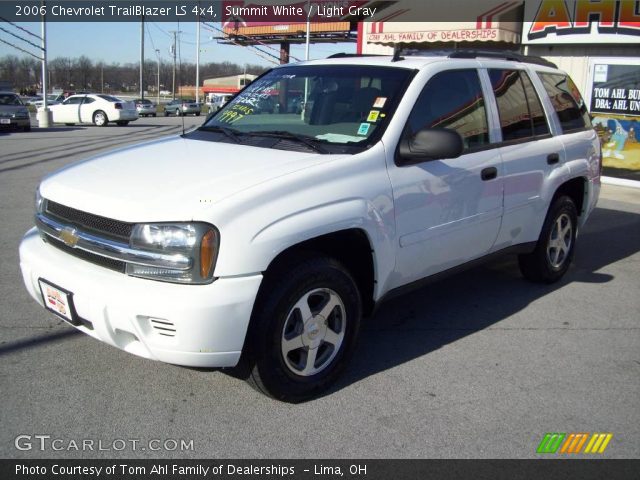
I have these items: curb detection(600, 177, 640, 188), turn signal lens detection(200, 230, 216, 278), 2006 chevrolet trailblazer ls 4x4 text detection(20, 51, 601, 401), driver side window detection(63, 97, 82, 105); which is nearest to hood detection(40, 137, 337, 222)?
2006 chevrolet trailblazer ls 4x4 text detection(20, 51, 601, 401)

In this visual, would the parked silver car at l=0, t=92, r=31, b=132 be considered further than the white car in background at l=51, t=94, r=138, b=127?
No

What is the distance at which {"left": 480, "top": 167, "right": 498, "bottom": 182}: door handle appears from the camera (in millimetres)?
4316

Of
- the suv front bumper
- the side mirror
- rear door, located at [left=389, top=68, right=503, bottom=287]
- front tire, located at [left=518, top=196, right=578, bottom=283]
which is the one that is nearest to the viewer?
the suv front bumper

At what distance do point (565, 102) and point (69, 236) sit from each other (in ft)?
14.3

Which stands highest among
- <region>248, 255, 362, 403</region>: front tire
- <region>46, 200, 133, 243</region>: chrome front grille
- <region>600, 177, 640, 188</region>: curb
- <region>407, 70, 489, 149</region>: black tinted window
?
<region>407, 70, 489, 149</region>: black tinted window

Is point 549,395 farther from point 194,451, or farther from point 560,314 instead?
point 194,451

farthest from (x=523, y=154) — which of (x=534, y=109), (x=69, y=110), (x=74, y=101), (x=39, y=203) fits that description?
(x=74, y=101)

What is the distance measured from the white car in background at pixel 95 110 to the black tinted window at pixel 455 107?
26330 millimetres

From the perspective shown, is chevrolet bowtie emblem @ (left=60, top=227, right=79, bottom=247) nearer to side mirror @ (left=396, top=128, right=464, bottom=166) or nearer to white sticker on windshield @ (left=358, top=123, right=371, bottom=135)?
white sticker on windshield @ (left=358, top=123, right=371, bottom=135)

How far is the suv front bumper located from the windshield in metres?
1.30

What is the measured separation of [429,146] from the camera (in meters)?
3.65

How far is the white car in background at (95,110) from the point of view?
28453 millimetres

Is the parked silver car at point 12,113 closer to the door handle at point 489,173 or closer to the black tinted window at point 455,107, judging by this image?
the black tinted window at point 455,107

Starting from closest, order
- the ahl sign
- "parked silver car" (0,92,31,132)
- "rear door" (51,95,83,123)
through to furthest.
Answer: the ahl sign < "parked silver car" (0,92,31,132) < "rear door" (51,95,83,123)
